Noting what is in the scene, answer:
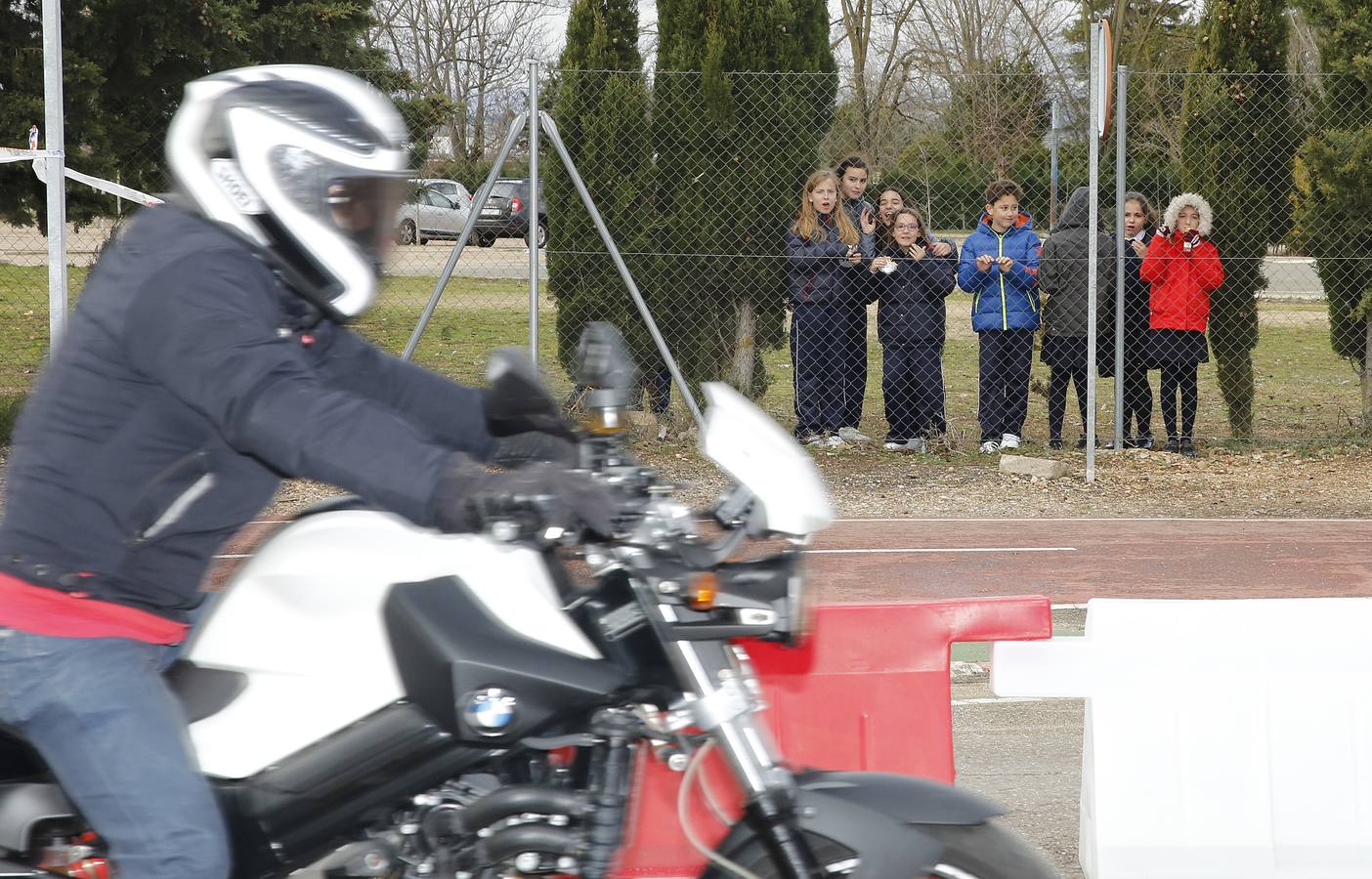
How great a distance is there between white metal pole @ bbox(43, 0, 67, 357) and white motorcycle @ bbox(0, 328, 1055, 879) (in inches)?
234

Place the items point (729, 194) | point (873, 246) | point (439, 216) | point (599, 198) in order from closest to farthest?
point (439, 216) < point (873, 246) < point (729, 194) < point (599, 198)

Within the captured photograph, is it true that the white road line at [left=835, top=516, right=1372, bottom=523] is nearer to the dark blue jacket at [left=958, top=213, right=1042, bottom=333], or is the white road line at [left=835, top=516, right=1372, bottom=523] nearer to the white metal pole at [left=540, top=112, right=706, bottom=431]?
the white metal pole at [left=540, top=112, right=706, bottom=431]

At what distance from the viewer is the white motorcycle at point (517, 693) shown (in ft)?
7.22

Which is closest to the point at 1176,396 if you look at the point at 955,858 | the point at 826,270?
the point at 826,270

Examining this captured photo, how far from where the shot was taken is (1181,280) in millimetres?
11273

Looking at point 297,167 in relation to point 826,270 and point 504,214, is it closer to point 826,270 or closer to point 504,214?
point 504,214

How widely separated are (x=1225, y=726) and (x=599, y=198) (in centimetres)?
853

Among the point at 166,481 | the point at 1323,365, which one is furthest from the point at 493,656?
the point at 1323,365

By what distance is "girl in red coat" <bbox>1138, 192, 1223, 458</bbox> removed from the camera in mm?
11188

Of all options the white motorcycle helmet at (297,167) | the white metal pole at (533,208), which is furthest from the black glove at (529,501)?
the white metal pole at (533,208)

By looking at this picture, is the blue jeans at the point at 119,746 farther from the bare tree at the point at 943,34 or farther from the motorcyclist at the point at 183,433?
the bare tree at the point at 943,34

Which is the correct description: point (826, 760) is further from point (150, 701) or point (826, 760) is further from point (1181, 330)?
point (1181, 330)

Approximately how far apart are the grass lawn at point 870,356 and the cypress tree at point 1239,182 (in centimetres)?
23

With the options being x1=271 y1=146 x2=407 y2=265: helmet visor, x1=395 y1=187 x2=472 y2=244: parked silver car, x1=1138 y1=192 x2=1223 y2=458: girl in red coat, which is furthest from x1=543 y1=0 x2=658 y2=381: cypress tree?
x1=271 y1=146 x2=407 y2=265: helmet visor
